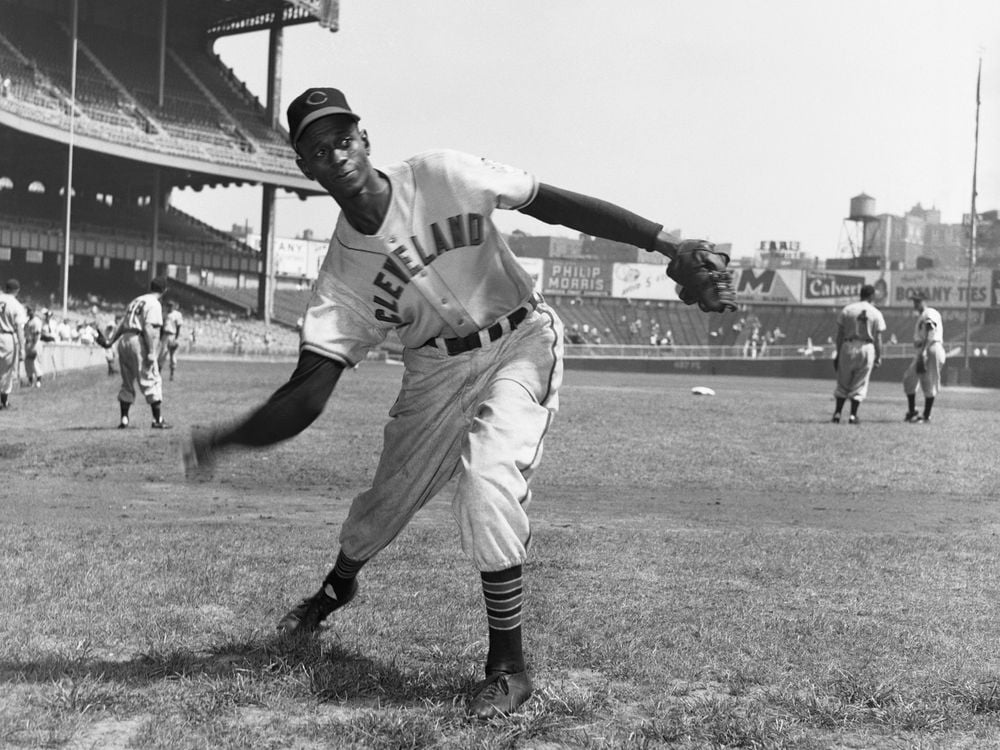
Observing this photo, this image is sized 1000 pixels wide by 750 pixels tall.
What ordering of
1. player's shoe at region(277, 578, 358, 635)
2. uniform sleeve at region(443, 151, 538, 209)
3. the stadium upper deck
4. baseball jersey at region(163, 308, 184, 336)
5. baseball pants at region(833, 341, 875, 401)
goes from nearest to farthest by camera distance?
uniform sleeve at region(443, 151, 538, 209), player's shoe at region(277, 578, 358, 635), baseball jersey at region(163, 308, 184, 336), baseball pants at region(833, 341, 875, 401), the stadium upper deck

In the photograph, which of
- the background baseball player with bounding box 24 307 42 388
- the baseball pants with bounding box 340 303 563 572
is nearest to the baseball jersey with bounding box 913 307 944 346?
the baseball pants with bounding box 340 303 563 572

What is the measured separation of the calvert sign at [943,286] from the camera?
62.3 m

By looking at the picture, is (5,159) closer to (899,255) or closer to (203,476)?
(203,476)

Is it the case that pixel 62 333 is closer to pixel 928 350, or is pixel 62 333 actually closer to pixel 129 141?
pixel 129 141

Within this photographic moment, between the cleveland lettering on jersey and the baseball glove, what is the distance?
0.71 metres

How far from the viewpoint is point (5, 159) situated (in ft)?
152

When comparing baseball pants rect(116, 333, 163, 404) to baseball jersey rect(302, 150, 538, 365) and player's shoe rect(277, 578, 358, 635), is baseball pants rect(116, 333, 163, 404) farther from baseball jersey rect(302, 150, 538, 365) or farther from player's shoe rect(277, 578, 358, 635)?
baseball jersey rect(302, 150, 538, 365)

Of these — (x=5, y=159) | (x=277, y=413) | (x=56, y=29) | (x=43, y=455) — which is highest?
(x=56, y=29)

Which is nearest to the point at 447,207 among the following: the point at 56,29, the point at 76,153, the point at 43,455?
the point at 43,455

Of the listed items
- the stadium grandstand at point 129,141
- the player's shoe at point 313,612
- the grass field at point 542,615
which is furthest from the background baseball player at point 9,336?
the stadium grandstand at point 129,141

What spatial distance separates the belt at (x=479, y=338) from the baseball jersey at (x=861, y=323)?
12.3m

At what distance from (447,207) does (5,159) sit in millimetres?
48393

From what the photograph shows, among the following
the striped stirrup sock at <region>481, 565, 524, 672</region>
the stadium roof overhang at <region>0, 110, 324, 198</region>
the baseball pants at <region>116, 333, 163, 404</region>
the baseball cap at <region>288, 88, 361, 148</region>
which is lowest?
the striped stirrup sock at <region>481, 565, 524, 672</region>

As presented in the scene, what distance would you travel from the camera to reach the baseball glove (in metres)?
3.78
